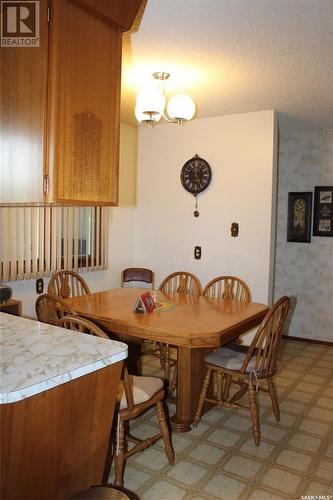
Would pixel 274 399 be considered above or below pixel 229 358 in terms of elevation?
below

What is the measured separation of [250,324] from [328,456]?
897 millimetres

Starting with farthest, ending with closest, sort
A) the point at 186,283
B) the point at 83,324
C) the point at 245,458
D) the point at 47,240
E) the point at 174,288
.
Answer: the point at 174,288 → the point at 186,283 → the point at 47,240 → the point at 245,458 → the point at 83,324

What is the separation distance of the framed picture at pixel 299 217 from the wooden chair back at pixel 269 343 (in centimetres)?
246

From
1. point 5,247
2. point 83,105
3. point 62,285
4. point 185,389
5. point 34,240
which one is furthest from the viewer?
point 34,240

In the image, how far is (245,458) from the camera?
2430mm

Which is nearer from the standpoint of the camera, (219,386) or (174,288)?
(219,386)

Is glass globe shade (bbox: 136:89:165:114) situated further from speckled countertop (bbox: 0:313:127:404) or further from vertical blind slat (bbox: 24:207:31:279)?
speckled countertop (bbox: 0:313:127:404)

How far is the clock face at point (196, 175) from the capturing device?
4.52 meters

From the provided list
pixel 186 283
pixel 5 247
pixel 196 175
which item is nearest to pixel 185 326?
pixel 186 283

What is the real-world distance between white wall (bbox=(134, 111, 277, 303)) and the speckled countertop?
9.60 feet

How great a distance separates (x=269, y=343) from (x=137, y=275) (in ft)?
8.00

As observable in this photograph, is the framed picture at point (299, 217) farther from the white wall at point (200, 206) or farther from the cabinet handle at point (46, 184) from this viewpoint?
the cabinet handle at point (46, 184)
